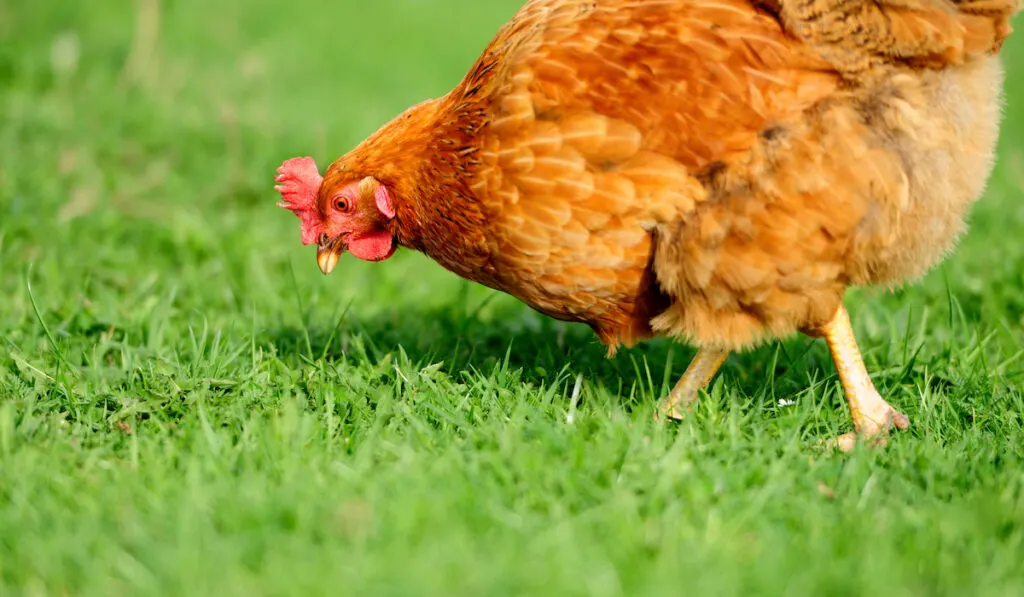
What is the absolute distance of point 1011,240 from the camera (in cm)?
508

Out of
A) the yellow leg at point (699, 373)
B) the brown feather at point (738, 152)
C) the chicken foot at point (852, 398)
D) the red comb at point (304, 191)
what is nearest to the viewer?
the brown feather at point (738, 152)

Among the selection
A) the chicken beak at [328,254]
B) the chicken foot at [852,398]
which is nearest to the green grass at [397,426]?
the chicken foot at [852,398]

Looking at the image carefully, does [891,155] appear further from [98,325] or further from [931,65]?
[98,325]

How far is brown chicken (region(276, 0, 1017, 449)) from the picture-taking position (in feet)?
9.48

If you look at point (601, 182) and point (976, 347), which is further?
point (976, 347)

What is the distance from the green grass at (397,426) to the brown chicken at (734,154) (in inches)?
17.2

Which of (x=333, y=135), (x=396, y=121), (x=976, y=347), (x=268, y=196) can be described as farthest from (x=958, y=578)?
(x=333, y=135)

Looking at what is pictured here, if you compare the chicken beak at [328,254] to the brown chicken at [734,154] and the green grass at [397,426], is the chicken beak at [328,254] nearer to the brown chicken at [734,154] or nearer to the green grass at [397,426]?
the green grass at [397,426]

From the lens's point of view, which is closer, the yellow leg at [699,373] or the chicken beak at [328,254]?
the yellow leg at [699,373]

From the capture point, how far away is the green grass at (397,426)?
2230mm

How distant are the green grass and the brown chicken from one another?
436mm

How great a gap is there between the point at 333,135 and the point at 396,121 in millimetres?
3131

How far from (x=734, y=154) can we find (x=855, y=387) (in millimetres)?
947

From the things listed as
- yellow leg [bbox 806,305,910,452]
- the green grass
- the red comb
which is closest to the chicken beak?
the red comb
